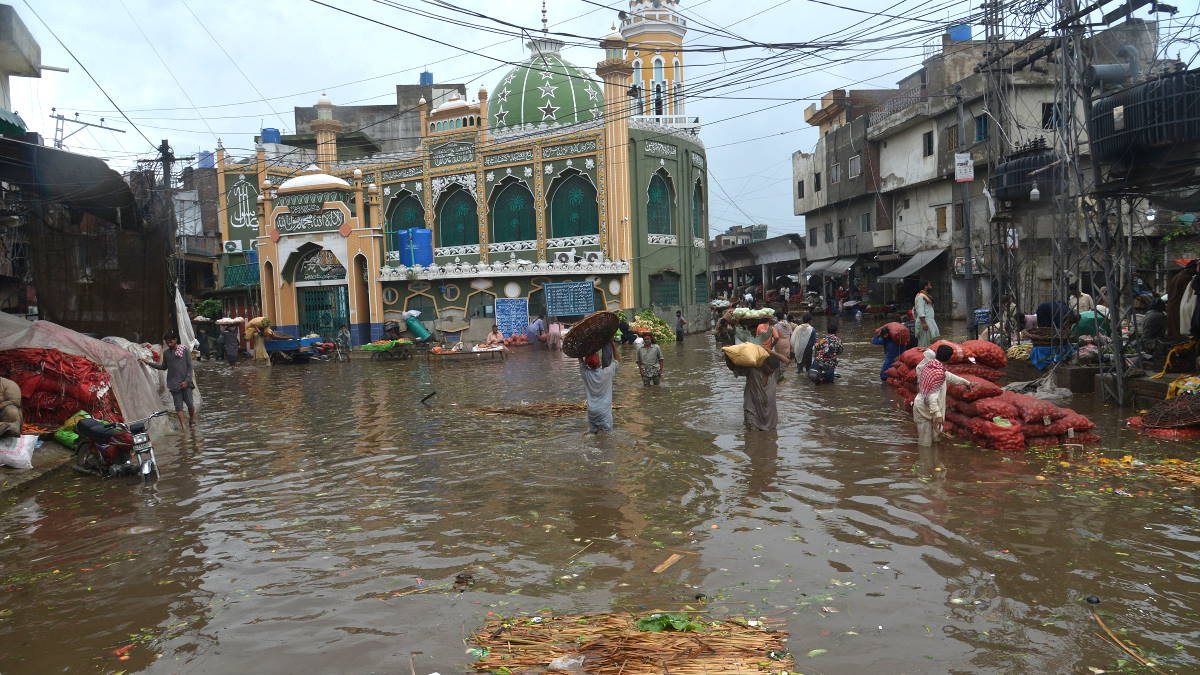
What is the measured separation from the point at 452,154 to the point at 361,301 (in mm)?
7686

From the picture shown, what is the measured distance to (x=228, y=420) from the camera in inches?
550

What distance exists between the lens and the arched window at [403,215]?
3553cm

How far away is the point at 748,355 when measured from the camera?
9.95m

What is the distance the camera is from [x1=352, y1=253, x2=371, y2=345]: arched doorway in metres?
31.4

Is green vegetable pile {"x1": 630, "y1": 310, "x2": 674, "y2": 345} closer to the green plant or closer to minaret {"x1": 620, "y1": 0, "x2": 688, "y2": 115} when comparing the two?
minaret {"x1": 620, "y1": 0, "x2": 688, "y2": 115}

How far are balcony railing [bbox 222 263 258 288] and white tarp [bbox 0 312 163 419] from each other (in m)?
24.4

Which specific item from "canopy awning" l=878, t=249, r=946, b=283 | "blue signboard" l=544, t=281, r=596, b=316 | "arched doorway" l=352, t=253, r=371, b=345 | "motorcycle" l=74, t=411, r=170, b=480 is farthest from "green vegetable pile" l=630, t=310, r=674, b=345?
"motorcycle" l=74, t=411, r=170, b=480

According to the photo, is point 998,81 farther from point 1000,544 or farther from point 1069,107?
point 1000,544

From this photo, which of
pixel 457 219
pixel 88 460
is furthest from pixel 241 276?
pixel 88 460

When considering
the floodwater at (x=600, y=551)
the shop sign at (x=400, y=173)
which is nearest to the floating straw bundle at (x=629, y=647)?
the floodwater at (x=600, y=551)

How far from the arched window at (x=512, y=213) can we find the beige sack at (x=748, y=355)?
23509 mm

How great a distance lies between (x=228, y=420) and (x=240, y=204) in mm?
30621

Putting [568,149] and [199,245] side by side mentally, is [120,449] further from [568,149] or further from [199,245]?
[199,245]

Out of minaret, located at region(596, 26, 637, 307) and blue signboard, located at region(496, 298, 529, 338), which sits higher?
minaret, located at region(596, 26, 637, 307)
